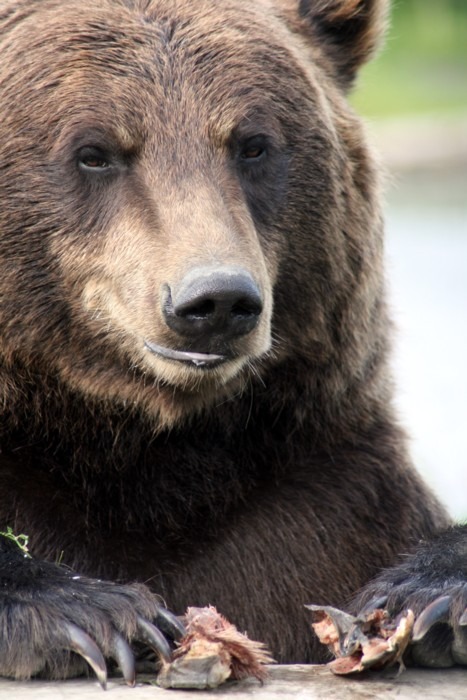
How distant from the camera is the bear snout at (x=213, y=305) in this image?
159 inches

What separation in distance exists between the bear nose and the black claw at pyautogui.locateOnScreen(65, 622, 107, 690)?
95cm

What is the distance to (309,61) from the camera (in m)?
5.40

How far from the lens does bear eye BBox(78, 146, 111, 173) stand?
15.3ft

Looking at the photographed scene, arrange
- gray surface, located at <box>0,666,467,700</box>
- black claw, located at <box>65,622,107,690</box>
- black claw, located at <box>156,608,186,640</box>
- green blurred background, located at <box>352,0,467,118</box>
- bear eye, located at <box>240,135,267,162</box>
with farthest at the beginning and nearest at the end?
green blurred background, located at <box>352,0,467,118</box>, bear eye, located at <box>240,135,267,162</box>, black claw, located at <box>156,608,186,640</box>, black claw, located at <box>65,622,107,690</box>, gray surface, located at <box>0,666,467,700</box>

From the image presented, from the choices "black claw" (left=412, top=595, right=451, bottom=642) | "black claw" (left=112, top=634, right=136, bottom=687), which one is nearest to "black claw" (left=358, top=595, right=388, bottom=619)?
"black claw" (left=412, top=595, right=451, bottom=642)

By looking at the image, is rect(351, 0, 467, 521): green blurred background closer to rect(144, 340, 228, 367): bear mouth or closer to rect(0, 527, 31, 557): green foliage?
rect(144, 340, 228, 367): bear mouth

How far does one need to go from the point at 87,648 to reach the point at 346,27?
295 centimetres

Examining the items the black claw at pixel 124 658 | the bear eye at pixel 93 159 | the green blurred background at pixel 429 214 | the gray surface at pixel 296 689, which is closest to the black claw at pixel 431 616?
the gray surface at pixel 296 689

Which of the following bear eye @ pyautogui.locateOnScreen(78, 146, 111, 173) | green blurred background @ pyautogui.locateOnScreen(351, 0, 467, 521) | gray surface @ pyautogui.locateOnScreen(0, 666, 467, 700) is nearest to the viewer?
gray surface @ pyautogui.locateOnScreen(0, 666, 467, 700)

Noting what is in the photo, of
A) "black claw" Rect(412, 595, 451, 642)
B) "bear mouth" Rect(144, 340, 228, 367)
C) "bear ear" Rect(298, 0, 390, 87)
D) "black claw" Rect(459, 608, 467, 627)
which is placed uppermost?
"bear ear" Rect(298, 0, 390, 87)

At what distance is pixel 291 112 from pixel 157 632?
6.54 feet

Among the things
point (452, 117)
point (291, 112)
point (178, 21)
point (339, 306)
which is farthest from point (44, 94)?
point (452, 117)

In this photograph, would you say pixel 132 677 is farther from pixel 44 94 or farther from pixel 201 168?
pixel 44 94

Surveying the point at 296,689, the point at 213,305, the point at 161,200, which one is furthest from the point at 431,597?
the point at 161,200
